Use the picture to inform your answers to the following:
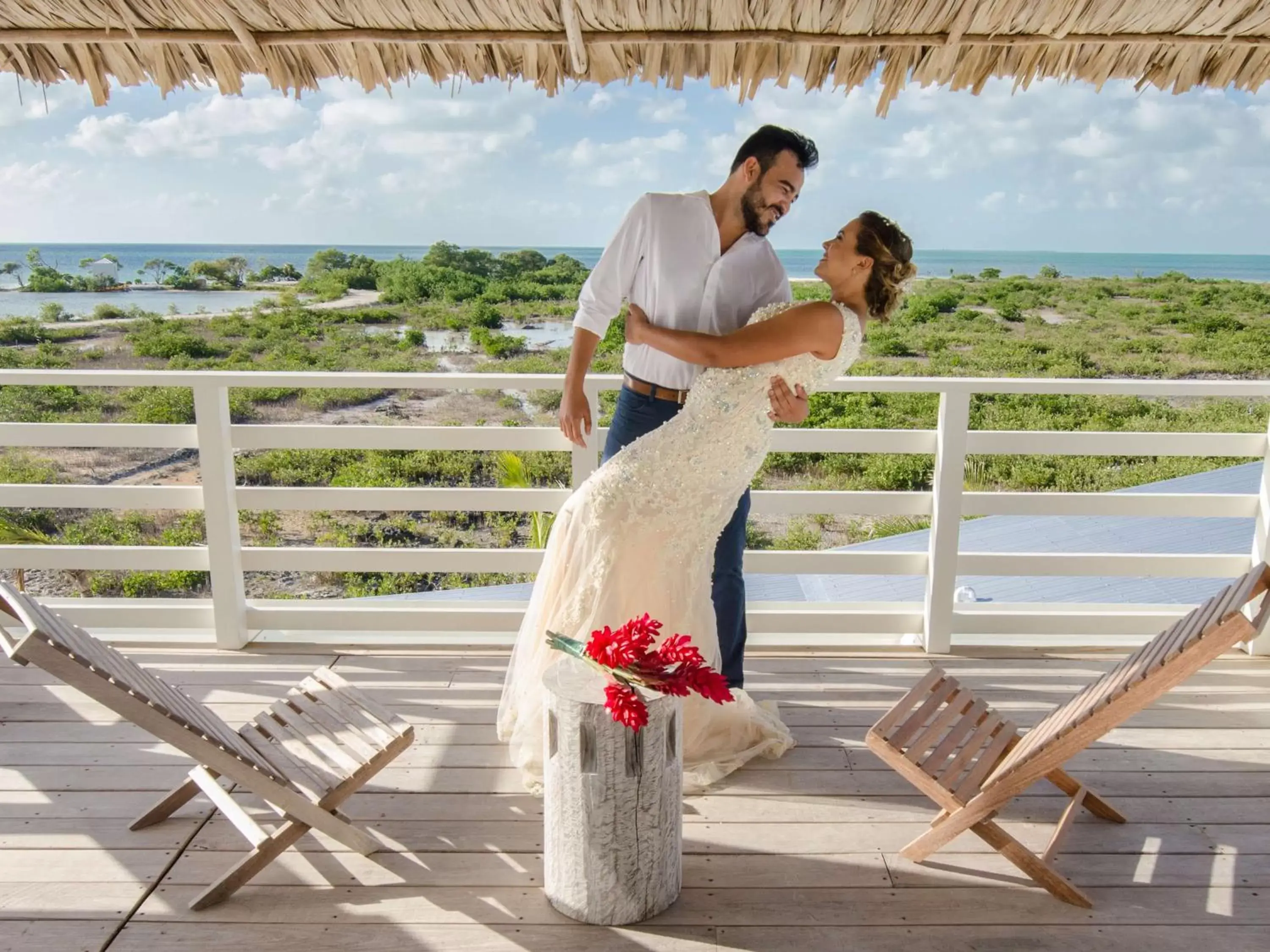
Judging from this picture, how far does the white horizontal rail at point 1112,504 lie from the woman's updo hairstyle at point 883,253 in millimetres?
1263

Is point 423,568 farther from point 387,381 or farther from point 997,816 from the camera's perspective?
point 997,816

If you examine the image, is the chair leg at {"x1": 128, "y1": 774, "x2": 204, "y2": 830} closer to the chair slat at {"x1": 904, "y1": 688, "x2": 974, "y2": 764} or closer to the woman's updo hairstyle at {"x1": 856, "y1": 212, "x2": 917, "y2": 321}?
the chair slat at {"x1": 904, "y1": 688, "x2": 974, "y2": 764}

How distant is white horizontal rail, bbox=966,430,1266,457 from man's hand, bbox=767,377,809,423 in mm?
1133

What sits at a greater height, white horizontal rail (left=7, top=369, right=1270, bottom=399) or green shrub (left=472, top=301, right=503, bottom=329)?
green shrub (left=472, top=301, right=503, bottom=329)

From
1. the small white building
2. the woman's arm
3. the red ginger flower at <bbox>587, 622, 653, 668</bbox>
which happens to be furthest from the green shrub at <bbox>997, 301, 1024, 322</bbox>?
the red ginger flower at <bbox>587, 622, 653, 668</bbox>

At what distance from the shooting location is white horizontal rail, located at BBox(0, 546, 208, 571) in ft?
11.8

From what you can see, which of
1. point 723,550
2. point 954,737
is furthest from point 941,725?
point 723,550

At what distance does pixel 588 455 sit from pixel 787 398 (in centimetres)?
104

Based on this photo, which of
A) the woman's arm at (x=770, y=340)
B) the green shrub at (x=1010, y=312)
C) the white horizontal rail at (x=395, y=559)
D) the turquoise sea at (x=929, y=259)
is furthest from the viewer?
the turquoise sea at (x=929, y=259)

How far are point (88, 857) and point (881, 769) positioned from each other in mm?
1987

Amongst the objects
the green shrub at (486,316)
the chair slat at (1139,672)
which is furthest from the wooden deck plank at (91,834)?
the green shrub at (486,316)

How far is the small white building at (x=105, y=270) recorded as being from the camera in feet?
77.5

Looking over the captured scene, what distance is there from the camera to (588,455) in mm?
3477

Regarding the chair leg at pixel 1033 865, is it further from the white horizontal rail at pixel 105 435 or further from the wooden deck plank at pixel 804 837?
the white horizontal rail at pixel 105 435
